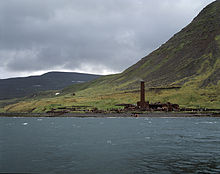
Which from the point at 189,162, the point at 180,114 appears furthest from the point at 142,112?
the point at 189,162

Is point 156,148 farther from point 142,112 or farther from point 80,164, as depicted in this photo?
point 142,112

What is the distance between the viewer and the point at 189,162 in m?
37.1

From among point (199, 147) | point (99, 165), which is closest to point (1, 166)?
point (99, 165)

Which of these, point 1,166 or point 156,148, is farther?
point 156,148

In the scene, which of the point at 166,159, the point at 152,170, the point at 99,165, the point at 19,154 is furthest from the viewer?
the point at 19,154

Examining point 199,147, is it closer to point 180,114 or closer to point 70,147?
point 70,147

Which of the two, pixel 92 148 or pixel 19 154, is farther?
pixel 92 148

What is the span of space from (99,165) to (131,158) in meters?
6.09

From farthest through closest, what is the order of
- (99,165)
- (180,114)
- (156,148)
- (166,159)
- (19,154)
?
(180,114), (156,148), (19,154), (166,159), (99,165)

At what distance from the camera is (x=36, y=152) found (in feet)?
150

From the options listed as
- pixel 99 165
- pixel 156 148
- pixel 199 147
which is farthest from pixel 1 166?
pixel 199 147

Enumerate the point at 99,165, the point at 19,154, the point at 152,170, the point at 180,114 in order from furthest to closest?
the point at 180,114 < the point at 19,154 < the point at 99,165 < the point at 152,170

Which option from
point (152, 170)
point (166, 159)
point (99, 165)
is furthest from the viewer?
point (166, 159)

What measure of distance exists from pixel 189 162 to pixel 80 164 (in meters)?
13.6
